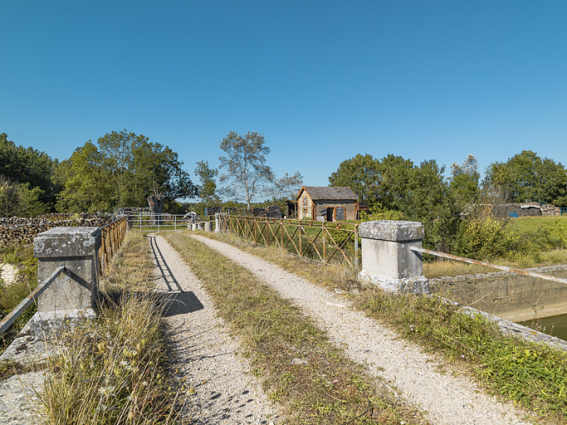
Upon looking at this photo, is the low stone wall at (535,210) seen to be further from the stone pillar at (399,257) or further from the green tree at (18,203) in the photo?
the green tree at (18,203)

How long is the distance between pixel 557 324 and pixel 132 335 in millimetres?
12224

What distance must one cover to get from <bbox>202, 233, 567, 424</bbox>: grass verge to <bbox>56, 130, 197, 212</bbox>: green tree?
37.2 meters

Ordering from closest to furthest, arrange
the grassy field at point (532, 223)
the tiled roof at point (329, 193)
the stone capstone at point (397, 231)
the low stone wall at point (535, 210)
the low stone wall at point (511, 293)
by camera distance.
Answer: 1. the stone capstone at point (397, 231)
2. the low stone wall at point (511, 293)
3. the grassy field at point (532, 223)
4. the tiled roof at point (329, 193)
5. the low stone wall at point (535, 210)

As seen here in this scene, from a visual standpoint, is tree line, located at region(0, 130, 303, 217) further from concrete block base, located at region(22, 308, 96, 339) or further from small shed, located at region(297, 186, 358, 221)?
concrete block base, located at region(22, 308, 96, 339)

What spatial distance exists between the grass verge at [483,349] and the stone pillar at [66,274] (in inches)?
143

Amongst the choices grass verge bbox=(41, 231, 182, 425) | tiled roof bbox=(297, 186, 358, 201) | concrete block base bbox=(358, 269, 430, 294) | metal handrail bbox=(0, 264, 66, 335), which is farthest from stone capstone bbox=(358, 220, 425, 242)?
tiled roof bbox=(297, 186, 358, 201)

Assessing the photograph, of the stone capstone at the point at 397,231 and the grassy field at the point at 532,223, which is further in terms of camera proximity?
the grassy field at the point at 532,223

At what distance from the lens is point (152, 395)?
2.34 meters

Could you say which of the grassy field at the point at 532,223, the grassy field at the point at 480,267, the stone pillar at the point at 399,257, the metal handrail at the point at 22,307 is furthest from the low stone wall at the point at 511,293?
the metal handrail at the point at 22,307

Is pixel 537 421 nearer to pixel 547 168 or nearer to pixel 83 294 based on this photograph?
pixel 83 294

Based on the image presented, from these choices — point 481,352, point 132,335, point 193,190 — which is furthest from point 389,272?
point 193,190

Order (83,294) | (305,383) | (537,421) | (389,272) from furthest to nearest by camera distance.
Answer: (389,272) < (83,294) < (305,383) < (537,421)

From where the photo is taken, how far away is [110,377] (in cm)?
227

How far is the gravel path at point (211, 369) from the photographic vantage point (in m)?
2.30
